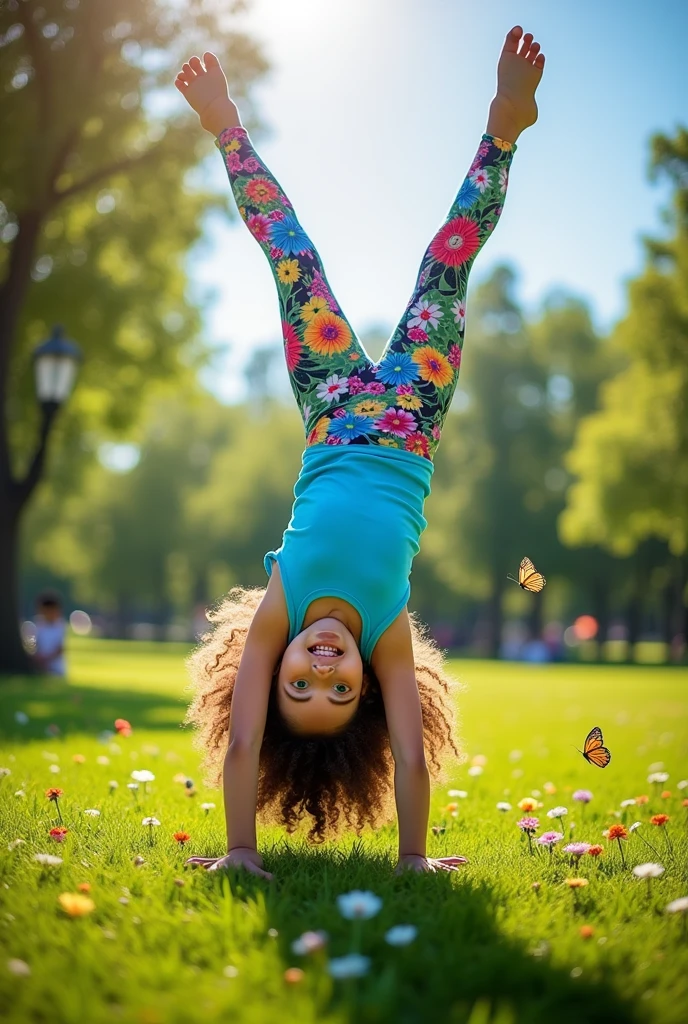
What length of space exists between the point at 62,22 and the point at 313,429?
38.8 ft

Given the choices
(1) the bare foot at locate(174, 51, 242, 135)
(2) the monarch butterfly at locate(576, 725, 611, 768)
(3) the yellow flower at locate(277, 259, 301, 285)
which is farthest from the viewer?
(1) the bare foot at locate(174, 51, 242, 135)

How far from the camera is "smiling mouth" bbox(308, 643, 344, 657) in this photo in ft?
11.5

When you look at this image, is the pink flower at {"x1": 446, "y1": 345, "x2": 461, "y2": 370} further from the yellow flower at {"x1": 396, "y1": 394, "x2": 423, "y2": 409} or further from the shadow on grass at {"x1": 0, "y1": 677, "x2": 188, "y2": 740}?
the shadow on grass at {"x1": 0, "y1": 677, "x2": 188, "y2": 740}

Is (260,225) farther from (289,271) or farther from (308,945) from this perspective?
(308,945)

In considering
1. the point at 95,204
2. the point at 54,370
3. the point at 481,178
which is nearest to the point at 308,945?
the point at 481,178

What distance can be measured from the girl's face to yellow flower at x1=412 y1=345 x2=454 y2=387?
1.53 meters

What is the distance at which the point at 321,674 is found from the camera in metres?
3.49

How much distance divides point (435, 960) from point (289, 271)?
11.4 ft

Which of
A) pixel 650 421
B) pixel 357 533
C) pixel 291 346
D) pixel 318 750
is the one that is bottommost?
pixel 318 750

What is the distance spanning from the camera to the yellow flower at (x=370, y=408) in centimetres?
438

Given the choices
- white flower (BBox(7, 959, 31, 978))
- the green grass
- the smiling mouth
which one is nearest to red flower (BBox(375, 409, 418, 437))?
the smiling mouth

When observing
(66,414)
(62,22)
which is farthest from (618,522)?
(62,22)

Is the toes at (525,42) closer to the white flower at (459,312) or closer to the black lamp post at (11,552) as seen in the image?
the white flower at (459,312)

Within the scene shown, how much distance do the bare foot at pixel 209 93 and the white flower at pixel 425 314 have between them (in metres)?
1.52
